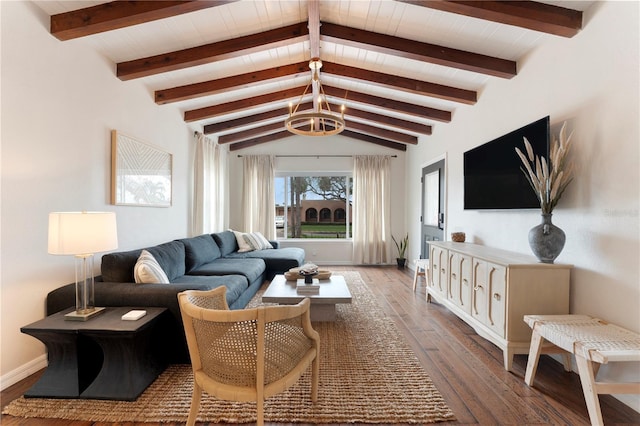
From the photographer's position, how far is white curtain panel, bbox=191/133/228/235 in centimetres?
492

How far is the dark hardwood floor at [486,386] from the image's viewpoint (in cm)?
174

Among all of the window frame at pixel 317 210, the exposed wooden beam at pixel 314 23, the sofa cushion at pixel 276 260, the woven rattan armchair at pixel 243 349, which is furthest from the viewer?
the window frame at pixel 317 210

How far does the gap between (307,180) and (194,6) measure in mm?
4694

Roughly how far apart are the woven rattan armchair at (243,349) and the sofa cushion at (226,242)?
3412mm

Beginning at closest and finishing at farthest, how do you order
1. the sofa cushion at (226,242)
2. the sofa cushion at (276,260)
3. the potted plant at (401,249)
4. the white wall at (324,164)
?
the sofa cushion at (276,260) → the sofa cushion at (226,242) → the potted plant at (401,249) → the white wall at (324,164)

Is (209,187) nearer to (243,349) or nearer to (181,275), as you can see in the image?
(181,275)

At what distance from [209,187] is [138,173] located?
79.4 inches

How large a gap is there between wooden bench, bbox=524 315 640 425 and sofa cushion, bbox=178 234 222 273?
11.4ft

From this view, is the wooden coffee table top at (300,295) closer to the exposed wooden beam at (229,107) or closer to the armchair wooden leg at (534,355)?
the armchair wooden leg at (534,355)

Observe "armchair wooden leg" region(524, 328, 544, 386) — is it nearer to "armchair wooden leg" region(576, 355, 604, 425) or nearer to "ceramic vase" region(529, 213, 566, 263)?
"armchair wooden leg" region(576, 355, 604, 425)

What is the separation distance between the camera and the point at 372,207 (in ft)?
21.4

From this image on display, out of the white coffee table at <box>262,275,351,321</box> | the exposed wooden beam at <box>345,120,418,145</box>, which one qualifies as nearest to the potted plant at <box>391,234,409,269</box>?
the exposed wooden beam at <box>345,120,418,145</box>

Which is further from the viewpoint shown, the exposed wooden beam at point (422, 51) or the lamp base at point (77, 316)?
the exposed wooden beam at point (422, 51)

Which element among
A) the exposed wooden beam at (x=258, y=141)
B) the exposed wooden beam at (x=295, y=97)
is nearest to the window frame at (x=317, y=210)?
the exposed wooden beam at (x=258, y=141)
